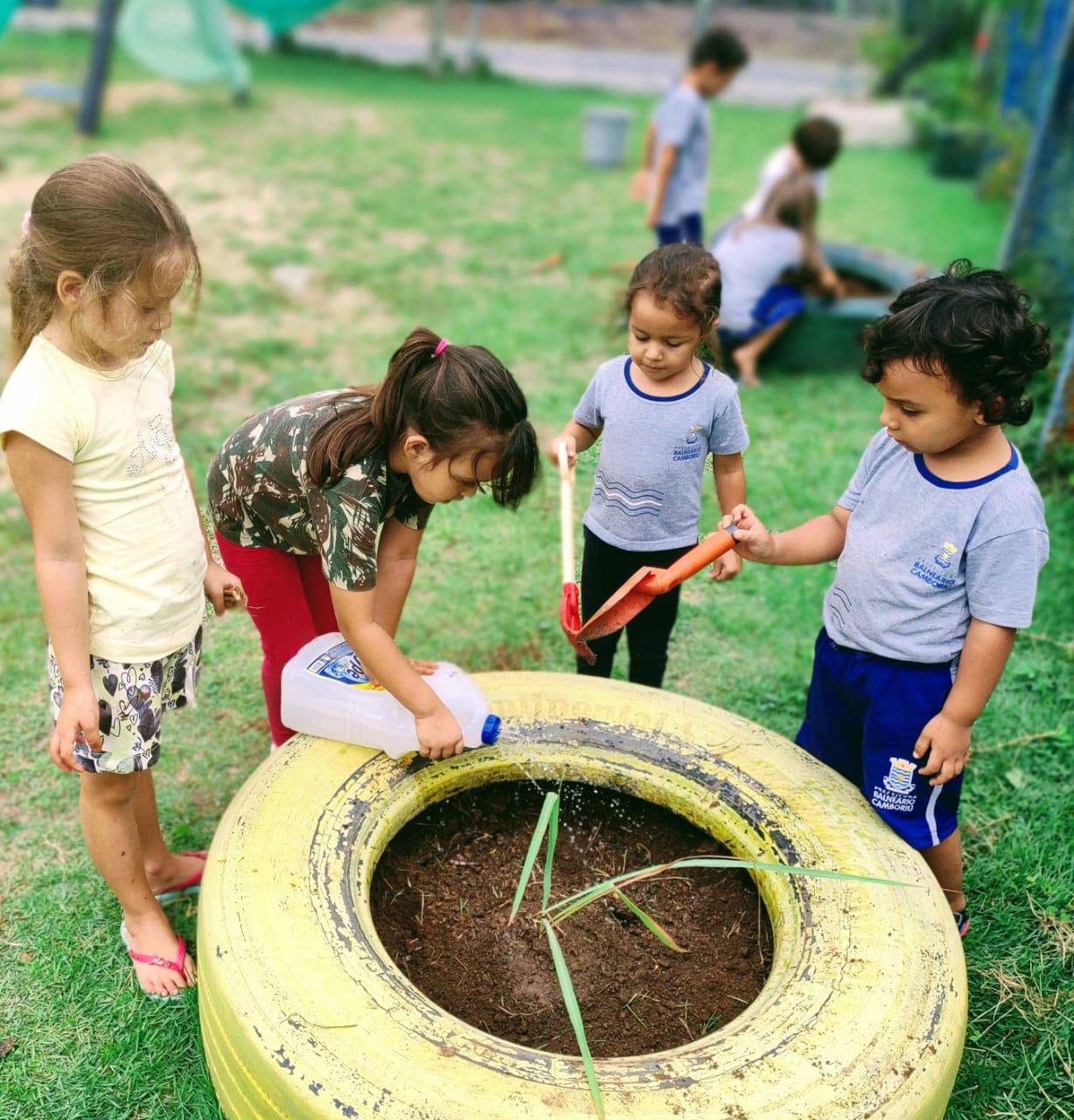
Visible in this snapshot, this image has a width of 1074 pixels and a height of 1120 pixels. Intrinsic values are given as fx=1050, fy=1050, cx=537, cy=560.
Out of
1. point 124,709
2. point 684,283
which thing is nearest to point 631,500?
point 684,283

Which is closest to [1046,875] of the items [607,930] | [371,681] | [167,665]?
[607,930]

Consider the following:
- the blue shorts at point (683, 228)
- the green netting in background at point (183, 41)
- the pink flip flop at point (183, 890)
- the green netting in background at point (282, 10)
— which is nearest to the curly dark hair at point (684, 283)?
the pink flip flop at point (183, 890)

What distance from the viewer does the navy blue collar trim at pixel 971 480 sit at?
1.81 metres

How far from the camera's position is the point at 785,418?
4797 mm

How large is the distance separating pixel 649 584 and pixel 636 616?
429 millimetres

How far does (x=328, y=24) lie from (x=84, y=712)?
61.7ft

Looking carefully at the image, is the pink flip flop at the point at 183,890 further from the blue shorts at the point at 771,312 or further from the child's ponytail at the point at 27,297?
the blue shorts at the point at 771,312

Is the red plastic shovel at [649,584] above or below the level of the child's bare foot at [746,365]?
above

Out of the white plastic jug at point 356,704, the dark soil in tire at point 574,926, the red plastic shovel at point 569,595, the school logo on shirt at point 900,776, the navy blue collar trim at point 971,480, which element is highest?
the navy blue collar trim at point 971,480

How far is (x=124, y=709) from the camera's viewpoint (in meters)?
1.87

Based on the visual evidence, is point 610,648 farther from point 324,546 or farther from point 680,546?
point 324,546

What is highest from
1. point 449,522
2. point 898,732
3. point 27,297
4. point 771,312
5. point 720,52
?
point 720,52

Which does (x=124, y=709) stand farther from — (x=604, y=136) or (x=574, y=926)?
(x=604, y=136)

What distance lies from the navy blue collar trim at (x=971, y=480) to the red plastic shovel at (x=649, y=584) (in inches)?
14.6
